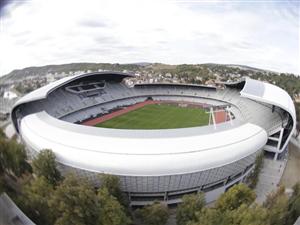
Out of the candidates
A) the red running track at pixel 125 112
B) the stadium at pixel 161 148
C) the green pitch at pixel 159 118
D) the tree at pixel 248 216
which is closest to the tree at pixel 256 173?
the stadium at pixel 161 148

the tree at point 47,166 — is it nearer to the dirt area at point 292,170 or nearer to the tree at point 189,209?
the tree at point 189,209

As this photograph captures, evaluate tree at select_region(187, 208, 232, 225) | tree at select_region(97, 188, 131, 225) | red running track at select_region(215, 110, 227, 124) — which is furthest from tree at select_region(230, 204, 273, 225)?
red running track at select_region(215, 110, 227, 124)

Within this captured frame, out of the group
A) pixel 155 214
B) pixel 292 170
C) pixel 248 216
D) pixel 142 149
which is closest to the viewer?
pixel 248 216

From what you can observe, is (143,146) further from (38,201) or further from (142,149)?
(38,201)

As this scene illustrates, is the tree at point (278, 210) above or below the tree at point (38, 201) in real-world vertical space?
above

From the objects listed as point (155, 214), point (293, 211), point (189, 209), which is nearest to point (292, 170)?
point (293, 211)

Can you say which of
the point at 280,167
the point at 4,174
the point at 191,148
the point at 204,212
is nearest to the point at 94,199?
the point at 204,212
